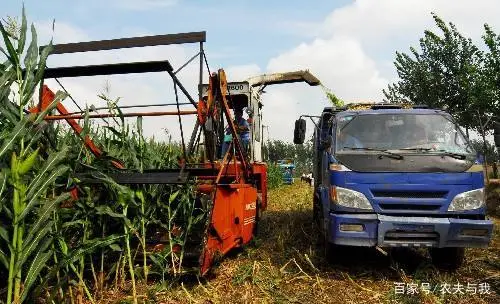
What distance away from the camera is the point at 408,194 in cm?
518

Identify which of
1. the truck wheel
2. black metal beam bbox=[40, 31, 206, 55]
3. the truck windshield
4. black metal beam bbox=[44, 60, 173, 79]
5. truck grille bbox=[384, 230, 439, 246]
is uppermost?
black metal beam bbox=[40, 31, 206, 55]

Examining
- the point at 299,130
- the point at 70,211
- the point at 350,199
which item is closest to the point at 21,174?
the point at 70,211

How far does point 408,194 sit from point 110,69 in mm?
3621

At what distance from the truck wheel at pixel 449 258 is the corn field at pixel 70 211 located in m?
3.17

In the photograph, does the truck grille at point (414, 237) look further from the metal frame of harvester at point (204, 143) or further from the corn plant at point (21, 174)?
the corn plant at point (21, 174)

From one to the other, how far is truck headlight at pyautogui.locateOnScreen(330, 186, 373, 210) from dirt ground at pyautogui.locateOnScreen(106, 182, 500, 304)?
866 mm

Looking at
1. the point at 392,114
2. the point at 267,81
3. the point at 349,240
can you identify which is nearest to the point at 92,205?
the point at 349,240

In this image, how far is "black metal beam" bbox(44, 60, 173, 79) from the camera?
3914 millimetres

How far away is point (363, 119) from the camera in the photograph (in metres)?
6.04

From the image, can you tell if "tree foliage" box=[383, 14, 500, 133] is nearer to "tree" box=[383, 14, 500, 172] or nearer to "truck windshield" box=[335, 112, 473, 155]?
"tree" box=[383, 14, 500, 172]

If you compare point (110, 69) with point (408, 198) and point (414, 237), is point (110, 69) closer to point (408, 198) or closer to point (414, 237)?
point (408, 198)

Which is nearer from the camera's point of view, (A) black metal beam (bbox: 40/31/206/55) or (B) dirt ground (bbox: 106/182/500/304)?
(A) black metal beam (bbox: 40/31/206/55)

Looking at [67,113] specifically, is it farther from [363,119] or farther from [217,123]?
[363,119]

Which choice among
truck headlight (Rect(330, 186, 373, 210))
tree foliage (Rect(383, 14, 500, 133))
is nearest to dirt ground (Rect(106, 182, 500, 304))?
truck headlight (Rect(330, 186, 373, 210))
